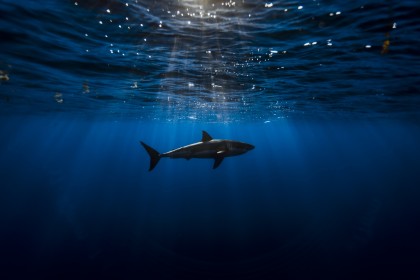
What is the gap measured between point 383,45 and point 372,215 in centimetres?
1960

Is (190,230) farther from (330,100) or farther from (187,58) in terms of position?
(330,100)

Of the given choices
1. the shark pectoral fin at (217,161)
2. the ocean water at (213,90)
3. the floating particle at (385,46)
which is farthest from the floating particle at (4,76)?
the floating particle at (385,46)

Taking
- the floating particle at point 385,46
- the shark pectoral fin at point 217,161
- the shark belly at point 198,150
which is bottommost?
the shark pectoral fin at point 217,161

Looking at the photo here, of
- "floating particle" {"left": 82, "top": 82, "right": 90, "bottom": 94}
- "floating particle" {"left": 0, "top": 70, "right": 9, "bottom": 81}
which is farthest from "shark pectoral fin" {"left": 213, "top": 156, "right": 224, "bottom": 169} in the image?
"floating particle" {"left": 0, "top": 70, "right": 9, "bottom": 81}

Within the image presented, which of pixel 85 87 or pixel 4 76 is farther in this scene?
pixel 85 87

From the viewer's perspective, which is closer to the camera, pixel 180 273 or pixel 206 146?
pixel 206 146

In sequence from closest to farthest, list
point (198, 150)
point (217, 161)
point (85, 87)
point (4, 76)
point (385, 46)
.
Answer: point (217, 161) < point (385, 46) < point (198, 150) < point (4, 76) < point (85, 87)

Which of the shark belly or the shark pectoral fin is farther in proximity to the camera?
the shark belly

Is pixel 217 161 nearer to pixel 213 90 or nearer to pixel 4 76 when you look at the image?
pixel 213 90

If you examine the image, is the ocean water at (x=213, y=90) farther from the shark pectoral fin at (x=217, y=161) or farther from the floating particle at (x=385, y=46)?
the shark pectoral fin at (x=217, y=161)

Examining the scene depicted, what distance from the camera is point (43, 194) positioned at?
36.9 m

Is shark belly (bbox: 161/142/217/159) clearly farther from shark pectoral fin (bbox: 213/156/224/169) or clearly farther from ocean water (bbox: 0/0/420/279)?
ocean water (bbox: 0/0/420/279)

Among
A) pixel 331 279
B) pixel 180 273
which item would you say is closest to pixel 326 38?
Result: pixel 331 279

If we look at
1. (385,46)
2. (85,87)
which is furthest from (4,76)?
(385,46)
